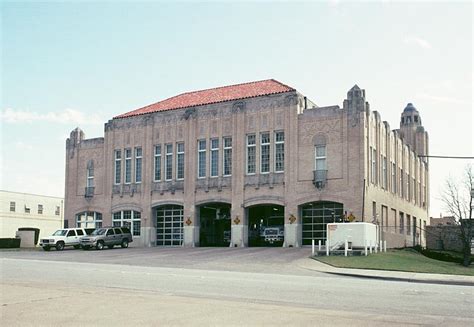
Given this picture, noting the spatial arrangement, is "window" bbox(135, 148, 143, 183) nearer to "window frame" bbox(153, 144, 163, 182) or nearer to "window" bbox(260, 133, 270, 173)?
"window frame" bbox(153, 144, 163, 182)

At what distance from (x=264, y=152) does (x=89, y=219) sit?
20452 millimetres

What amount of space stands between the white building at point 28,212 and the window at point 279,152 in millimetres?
50340

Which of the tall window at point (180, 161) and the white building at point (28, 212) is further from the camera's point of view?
the white building at point (28, 212)

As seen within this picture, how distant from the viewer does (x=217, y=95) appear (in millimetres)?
53656

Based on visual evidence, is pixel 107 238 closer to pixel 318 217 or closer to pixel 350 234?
pixel 318 217

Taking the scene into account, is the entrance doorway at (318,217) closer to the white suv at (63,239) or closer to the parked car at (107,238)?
the parked car at (107,238)

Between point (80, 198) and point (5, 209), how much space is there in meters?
30.6

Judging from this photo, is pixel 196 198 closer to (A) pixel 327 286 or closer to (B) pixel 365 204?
(B) pixel 365 204

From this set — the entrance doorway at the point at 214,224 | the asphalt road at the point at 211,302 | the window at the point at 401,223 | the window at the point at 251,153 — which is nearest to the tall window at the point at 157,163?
the entrance doorway at the point at 214,224

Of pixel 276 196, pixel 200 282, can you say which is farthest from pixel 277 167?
pixel 200 282

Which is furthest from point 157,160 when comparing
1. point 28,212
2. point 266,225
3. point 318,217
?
point 28,212

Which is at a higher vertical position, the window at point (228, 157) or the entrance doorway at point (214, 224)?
the window at point (228, 157)

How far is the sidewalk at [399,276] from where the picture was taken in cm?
2281

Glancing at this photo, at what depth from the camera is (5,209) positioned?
273 feet
